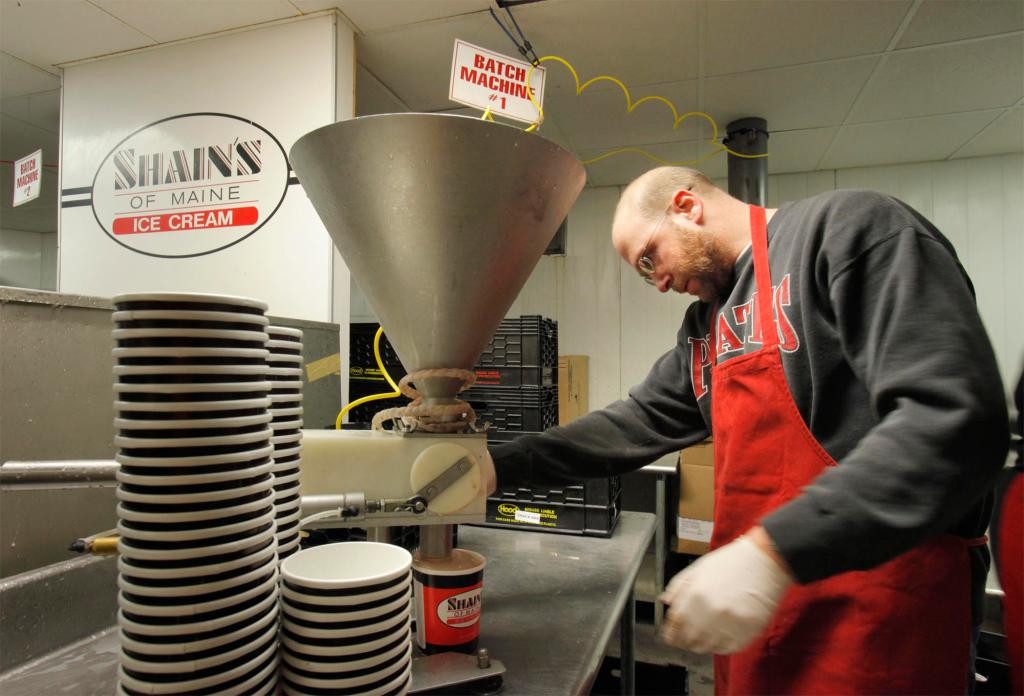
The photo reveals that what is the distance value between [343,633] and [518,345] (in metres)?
1.15

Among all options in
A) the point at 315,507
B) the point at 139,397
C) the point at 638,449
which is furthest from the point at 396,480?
the point at 638,449

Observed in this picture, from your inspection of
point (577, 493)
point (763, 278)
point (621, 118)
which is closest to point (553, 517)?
point (577, 493)

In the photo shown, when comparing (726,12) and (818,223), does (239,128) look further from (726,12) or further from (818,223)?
(818,223)

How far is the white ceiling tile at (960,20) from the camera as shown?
6.64 ft

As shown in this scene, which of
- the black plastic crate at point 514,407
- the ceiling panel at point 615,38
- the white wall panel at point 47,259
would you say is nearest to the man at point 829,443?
the black plastic crate at point 514,407

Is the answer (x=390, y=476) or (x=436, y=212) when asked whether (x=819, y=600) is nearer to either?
(x=390, y=476)

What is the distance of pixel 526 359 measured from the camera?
1694 mm

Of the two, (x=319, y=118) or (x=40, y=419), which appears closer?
(x=40, y=419)

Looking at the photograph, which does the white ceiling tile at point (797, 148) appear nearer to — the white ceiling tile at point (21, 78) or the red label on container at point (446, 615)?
the red label on container at point (446, 615)

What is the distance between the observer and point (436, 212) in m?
0.85

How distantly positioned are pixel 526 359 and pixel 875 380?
3.31 ft

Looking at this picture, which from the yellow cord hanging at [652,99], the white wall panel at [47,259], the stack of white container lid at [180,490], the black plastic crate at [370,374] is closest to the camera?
the stack of white container lid at [180,490]

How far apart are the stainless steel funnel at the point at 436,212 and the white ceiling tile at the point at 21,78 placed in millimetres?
2670

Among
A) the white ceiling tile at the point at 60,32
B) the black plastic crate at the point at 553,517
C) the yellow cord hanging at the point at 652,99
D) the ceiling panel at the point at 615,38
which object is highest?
the white ceiling tile at the point at 60,32
